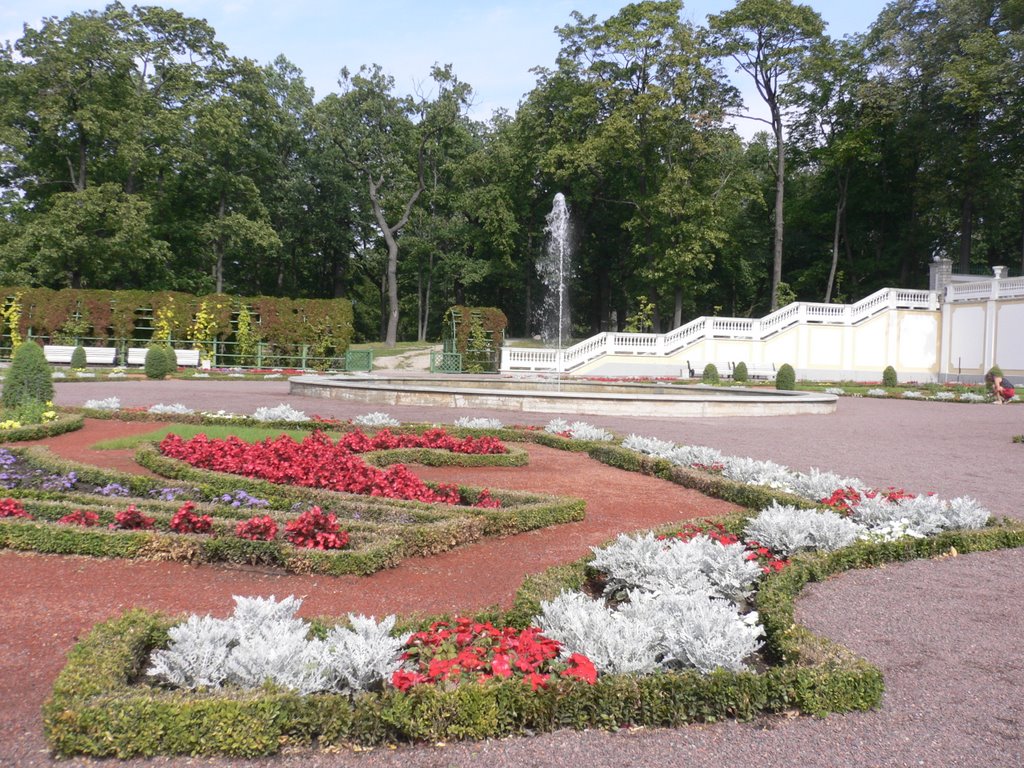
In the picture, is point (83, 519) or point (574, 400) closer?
point (83, 519)

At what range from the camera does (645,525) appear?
6.40 m

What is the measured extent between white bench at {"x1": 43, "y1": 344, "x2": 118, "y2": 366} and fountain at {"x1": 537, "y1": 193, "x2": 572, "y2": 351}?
21.5 m

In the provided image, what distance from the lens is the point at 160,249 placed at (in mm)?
36438

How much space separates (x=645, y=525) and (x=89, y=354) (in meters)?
29.0

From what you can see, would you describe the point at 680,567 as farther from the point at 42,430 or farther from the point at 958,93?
the point at 958,93

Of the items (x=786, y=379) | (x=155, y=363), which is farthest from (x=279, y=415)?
(x=786, y=379)

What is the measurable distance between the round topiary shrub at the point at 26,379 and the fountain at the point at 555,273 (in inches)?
1218

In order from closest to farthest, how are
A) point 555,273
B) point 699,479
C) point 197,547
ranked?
point 197,547
point 699,479
point 555,273

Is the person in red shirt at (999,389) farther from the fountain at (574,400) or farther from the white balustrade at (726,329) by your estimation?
the white balustrade at (726,329)

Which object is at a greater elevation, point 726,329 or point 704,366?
Answer: point 726,329

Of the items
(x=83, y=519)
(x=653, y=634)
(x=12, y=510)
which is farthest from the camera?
(x=12, y=510)

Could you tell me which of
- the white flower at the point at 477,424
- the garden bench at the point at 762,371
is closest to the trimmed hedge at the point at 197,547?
the white flower at the point at 477,424

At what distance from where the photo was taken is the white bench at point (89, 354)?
29047 mm

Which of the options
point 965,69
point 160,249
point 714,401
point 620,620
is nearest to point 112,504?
point 620,620
